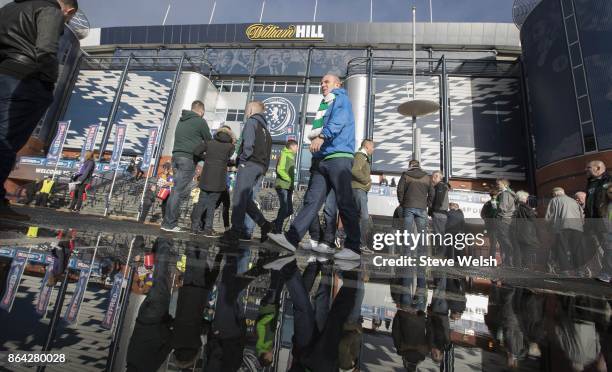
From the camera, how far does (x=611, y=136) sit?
11445mm

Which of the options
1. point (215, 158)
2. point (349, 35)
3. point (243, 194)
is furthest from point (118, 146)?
point (349, 35)

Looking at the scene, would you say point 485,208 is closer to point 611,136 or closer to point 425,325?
point 425,325

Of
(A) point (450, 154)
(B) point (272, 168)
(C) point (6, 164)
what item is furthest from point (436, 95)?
(C) point (6, 164)

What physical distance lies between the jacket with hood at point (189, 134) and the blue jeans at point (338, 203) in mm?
1838

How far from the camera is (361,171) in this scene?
4.16 metres

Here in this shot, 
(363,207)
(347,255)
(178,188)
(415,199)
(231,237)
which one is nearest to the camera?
(347,255)

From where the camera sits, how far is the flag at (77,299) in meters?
0.68

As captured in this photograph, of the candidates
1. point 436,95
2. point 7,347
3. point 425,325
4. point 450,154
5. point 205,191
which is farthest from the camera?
point 436,95

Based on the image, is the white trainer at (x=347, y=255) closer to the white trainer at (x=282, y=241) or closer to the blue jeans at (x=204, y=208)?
the white trainer at (x=282, y=241)

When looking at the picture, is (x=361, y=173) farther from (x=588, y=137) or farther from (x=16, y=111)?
(x=588, y=137)

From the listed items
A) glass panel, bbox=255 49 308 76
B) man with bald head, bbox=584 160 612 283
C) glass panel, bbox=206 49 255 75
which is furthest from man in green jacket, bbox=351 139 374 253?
glass panel, bbox=206 49 255 75

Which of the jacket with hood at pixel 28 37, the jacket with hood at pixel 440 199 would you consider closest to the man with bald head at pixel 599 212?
the jacket with hood at pixel 440 199

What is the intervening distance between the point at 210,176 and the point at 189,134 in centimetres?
61

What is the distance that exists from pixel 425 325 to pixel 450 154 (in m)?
19.6
